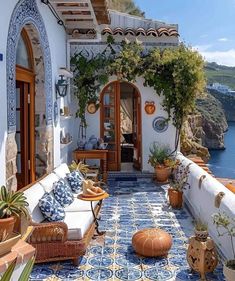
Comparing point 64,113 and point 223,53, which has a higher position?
point 223,53

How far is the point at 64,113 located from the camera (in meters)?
8.63

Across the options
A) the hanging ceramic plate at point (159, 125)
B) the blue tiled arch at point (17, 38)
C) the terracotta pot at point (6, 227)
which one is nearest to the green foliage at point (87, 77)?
the hanging ceramic plate at point (159, 125)

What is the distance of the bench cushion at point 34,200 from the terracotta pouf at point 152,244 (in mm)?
1240

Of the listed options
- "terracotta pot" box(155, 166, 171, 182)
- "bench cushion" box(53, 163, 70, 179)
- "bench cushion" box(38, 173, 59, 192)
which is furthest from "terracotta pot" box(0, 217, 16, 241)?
"terracotta pot" box(155, 166, 171, 182)

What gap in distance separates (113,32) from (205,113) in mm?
34800

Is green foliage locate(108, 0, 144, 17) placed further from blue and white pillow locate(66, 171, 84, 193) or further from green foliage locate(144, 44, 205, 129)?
blue and white pillow locate(66, 171, 84, 193)

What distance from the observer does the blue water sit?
3831cm

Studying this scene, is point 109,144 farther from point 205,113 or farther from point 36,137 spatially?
point 205,113

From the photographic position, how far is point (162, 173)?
948cm

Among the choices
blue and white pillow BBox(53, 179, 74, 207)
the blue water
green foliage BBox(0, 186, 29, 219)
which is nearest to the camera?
green foliage BBox(0, 186, 29, 219)

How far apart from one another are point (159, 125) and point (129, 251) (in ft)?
18.4

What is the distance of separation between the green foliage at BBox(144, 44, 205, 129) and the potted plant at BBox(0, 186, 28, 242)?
22.9 ft

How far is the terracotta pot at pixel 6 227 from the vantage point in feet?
9.78

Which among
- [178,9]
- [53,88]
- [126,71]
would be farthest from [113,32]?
[178,9]
